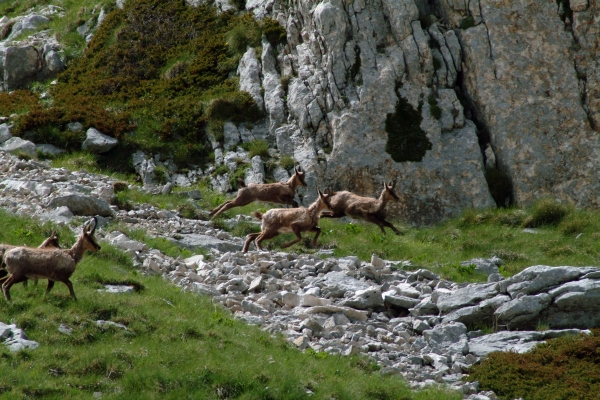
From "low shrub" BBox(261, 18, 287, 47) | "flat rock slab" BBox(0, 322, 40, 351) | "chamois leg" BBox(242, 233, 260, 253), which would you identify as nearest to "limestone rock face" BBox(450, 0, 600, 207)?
"low shrub" BBox(261, 18, 287, 47)

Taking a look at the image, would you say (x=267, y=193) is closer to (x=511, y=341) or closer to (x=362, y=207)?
(x=362, y=207)

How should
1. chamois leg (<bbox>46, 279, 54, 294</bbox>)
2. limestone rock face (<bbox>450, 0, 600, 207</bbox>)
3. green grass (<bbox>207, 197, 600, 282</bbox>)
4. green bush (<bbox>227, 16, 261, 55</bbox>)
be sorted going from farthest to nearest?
green bush (<bbox>227, 16, 261, 55</bbox>) < limestone rock face (<bbox>450, 0, 600, 207</bbox>) < green grass (<bbox>207, 197, 600, 282</bbox>) < chamois leg (<bbox>46, 279, 54, 294</bbox>)

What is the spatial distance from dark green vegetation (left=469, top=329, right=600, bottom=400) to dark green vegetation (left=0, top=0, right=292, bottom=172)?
1852 centimetres

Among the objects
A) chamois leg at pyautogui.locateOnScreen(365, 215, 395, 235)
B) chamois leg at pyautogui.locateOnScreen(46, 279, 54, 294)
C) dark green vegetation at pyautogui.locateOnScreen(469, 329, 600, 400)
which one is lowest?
dark green vegetation at pyautogui.locateOnScreen(469, 329, 600, 400)

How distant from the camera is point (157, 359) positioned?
11.5 m

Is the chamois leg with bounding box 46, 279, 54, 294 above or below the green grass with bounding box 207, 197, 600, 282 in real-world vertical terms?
above

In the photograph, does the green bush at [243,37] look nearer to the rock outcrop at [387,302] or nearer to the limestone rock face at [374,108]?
the limestone rock face at [374,108]

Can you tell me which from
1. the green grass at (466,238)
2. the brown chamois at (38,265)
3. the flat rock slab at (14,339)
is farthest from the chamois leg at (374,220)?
the flat rock slab at (14,339)

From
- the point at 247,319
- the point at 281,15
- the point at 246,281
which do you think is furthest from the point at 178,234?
the point at 281,15

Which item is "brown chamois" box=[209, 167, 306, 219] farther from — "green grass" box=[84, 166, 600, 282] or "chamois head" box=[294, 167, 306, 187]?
"green grass" box=[84, 166, 600, 282]

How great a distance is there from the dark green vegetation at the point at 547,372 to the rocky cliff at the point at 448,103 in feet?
42.4

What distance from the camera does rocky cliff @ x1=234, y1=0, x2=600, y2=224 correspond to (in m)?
26.4

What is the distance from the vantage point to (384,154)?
26.9 metres

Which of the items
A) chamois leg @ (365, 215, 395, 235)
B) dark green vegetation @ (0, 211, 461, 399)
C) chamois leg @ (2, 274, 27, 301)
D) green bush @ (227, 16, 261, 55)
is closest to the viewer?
dark green vegetation @ (0, 211, 461, 399)
